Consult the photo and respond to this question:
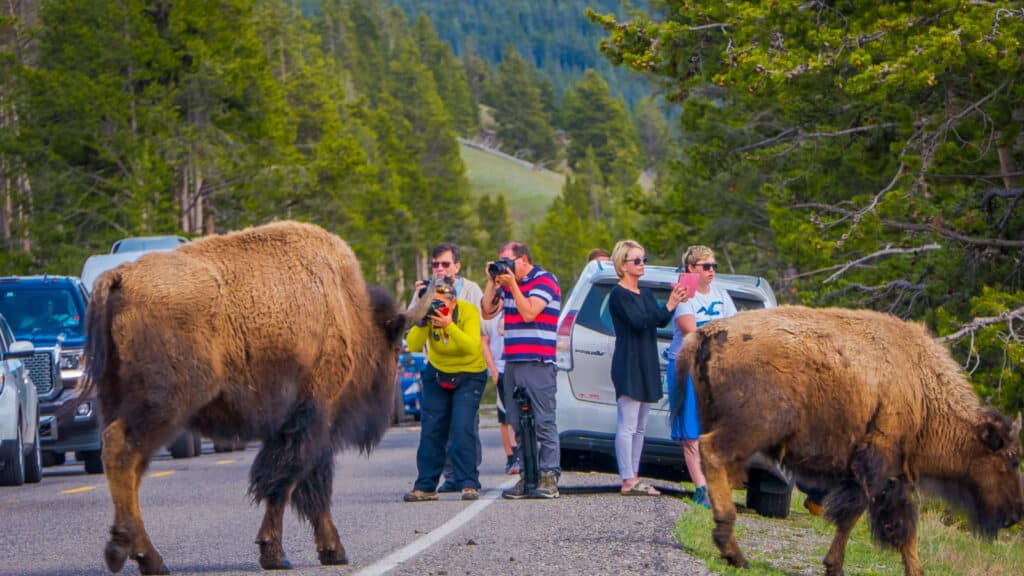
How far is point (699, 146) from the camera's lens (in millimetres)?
34094

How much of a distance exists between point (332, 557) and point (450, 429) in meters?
4.62

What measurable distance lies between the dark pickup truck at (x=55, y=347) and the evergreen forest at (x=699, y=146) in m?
7.95

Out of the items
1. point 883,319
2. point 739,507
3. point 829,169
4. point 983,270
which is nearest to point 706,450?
point 883,319

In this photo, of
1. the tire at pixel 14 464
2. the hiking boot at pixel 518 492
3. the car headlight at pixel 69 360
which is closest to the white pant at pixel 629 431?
the hiking boot at pixel 518 492

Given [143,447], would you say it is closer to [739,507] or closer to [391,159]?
[739,507]

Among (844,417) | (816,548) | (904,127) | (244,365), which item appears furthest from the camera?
(904,127)

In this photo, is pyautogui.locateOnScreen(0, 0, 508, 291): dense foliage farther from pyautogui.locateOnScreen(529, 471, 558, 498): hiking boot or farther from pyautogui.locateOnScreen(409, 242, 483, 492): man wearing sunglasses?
pyautogui.locateOnScreen(529, 471, 558, 498): hiking boot

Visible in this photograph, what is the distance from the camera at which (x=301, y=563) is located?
876cm

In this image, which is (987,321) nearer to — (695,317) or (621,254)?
(695,317)

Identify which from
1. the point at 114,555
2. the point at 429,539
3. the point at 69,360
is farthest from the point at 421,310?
the point at 69,360

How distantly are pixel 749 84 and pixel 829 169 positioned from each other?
7.31m

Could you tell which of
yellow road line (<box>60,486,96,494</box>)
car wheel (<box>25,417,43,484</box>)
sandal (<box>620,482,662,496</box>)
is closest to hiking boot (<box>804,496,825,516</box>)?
sandal (<box>620,482,662,496</box>)

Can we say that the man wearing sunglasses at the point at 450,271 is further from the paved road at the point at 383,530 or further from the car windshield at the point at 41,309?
the car windshield at the point at 41,309

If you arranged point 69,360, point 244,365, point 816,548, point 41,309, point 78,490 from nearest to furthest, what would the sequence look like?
point 244,365
point 816,548
point 78,490
point 69,360
point 41,309
